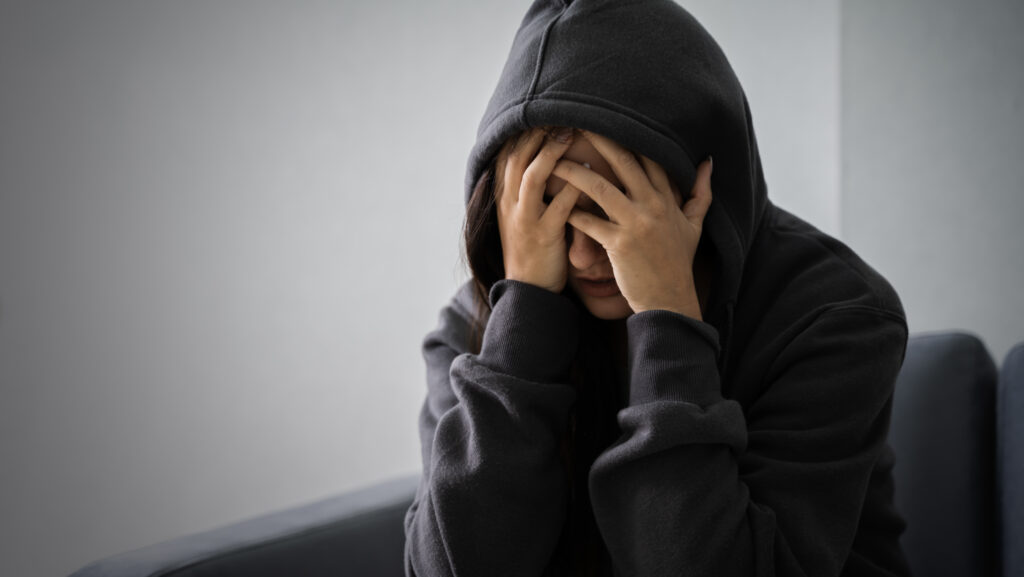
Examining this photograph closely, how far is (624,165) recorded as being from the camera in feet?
2.55

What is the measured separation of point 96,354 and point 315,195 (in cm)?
60

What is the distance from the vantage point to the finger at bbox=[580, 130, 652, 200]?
0.78 meters

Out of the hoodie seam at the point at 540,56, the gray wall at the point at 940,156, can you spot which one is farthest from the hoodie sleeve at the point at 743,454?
the gray wall at the point at 940,156

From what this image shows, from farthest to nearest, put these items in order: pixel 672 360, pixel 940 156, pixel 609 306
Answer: pixel 940 156, pixel 609 306, pixel 672 360

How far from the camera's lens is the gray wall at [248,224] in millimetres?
1394

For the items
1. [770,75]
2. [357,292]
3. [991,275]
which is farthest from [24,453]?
[991,275]

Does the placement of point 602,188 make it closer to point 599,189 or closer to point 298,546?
point 599,189

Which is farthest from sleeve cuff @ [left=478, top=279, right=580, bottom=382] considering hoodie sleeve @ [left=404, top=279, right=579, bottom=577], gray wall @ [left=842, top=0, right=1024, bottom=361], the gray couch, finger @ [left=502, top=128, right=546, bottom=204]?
gray wall @ [left=842, top=0, right=1024, bottom=361]

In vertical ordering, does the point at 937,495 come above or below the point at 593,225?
below

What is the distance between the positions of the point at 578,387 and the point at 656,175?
0.28 metres

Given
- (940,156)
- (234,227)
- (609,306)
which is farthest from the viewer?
(234,227)

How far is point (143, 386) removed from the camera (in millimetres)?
1578

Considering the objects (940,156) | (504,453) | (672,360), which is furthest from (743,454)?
(940,156)

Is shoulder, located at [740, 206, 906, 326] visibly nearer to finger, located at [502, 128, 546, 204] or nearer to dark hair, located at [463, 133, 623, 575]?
dark hair, located at [463, 133, 623, 575]
